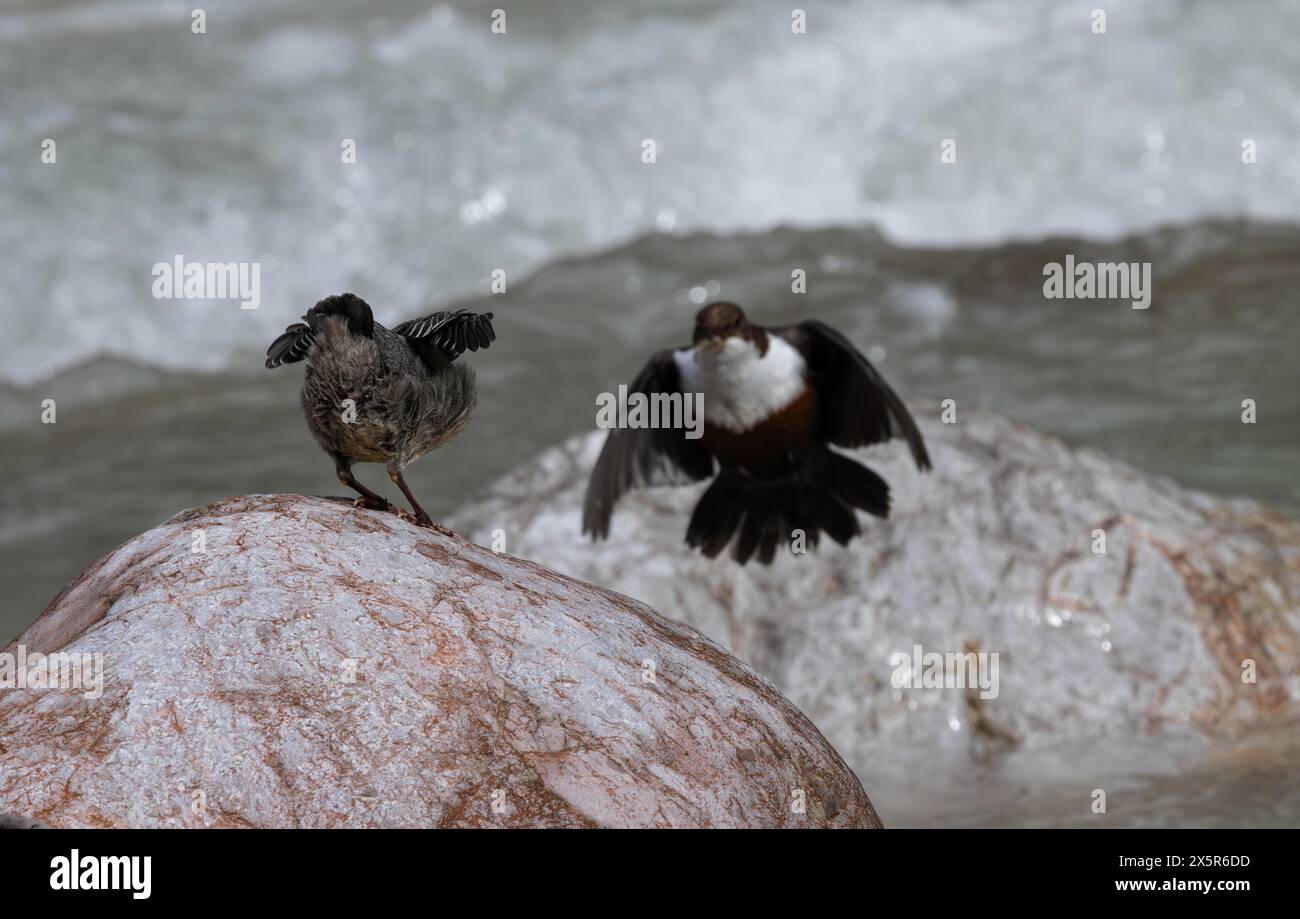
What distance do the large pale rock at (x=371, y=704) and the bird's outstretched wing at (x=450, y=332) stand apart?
0.46 m

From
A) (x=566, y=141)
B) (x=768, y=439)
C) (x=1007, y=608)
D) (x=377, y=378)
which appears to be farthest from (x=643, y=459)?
(x=566, y=141)

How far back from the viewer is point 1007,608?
577 centimetres

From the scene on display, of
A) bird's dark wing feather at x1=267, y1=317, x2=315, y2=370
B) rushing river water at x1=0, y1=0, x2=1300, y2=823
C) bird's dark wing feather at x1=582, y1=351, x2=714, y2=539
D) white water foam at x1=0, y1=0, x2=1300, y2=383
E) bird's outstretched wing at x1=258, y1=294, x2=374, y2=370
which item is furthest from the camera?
white water foam at x1=0, y1=0, x2=1300, y2=383

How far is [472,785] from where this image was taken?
292 cm

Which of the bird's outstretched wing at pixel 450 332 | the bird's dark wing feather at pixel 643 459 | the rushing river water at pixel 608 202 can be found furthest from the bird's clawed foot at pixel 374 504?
the rushing river water at pixel 608 202

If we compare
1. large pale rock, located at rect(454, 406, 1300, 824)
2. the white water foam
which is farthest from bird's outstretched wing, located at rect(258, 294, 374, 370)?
the white water foam

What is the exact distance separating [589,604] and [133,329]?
27.7 ft

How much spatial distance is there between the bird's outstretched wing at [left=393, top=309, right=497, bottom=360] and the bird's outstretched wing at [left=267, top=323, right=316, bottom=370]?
11.7 inches

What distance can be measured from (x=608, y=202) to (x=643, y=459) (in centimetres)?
651

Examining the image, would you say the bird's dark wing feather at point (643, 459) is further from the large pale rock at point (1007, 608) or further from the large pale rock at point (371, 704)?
the large pale rock at point (371, 704)

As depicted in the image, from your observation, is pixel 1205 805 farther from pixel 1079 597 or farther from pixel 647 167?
pixel 647 167

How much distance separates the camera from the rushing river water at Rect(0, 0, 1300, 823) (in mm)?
10227

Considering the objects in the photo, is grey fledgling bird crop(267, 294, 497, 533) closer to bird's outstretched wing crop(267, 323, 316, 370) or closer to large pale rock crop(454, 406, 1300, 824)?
bird's outstretched wing crop(267, 323, 316, 370)
